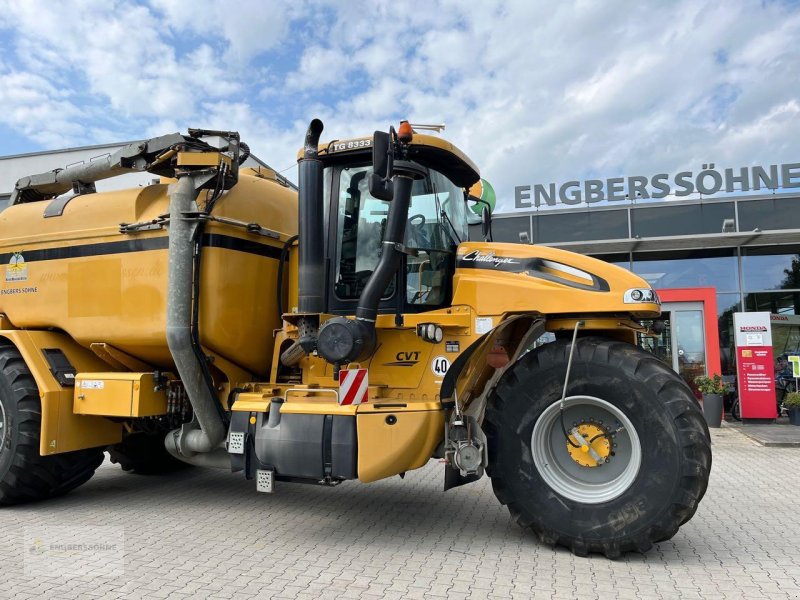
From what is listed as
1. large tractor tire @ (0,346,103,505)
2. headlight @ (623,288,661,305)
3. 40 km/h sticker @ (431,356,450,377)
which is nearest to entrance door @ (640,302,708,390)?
headlight @ (623,288,661,305)

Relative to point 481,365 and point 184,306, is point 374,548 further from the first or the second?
point 184,306

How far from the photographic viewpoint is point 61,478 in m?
5.66

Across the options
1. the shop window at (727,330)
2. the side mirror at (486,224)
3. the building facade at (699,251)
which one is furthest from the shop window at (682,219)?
the side mirror at (486,224)

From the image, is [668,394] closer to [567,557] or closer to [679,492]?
[679,492]

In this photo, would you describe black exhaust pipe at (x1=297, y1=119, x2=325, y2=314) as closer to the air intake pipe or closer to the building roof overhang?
the air intake pipe

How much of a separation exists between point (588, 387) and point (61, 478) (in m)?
4.78

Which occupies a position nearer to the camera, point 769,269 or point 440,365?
point 440,365

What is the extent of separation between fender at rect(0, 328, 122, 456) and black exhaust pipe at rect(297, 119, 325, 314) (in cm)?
249

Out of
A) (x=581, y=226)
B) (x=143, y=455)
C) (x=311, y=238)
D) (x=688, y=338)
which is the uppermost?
(x=581, y=226)

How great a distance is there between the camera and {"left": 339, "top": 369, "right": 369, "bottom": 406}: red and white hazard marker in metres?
4.37

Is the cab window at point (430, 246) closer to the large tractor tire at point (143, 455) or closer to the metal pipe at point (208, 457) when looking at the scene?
the metal pipe at point (208, 457)

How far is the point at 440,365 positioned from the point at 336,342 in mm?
814

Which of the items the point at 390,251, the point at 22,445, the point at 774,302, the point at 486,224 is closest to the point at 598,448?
the point at 390,251

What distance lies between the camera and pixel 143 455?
6898mm
